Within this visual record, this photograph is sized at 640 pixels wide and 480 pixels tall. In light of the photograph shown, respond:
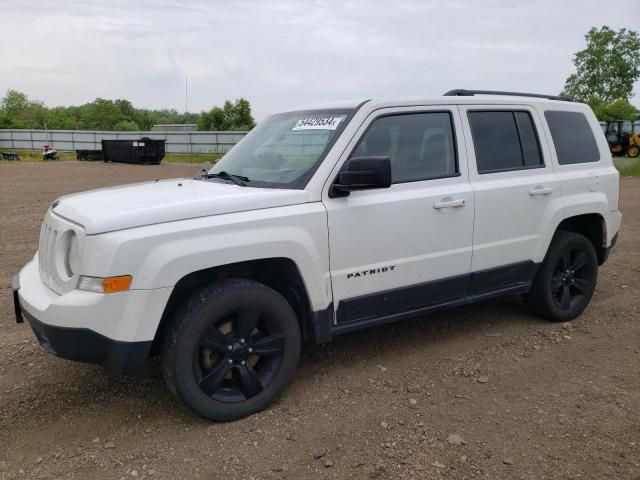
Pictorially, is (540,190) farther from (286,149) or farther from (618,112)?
(618,112)

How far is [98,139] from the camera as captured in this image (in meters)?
44.9

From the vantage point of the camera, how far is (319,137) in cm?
380

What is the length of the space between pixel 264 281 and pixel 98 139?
45.7 metres

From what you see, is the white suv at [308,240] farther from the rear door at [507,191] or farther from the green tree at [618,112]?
the green tree at [618,112]

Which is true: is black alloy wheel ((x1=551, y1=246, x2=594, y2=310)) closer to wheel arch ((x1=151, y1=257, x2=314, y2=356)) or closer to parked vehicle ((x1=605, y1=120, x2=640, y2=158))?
wheel arch ((x1=151, y1=257, x2=314, y2=356))

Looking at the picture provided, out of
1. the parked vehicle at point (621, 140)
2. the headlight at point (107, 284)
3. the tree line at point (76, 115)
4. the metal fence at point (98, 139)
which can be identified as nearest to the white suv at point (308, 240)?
the headlight at point (107, 284)

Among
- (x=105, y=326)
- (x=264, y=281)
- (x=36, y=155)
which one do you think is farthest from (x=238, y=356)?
(x=36, y=155)

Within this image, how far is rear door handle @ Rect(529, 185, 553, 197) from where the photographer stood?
4.46 metres

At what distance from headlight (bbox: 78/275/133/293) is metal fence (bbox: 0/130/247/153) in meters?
37.8

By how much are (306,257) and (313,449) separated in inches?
43.2

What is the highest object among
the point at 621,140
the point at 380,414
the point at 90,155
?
the point at 621,140

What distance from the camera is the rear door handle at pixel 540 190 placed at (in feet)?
14.6

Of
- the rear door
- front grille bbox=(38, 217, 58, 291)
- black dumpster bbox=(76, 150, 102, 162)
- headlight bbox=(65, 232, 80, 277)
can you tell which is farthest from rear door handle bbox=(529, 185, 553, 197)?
black dumpster bbox=(76, 150, 102, 162)

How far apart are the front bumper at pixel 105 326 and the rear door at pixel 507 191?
244cm
